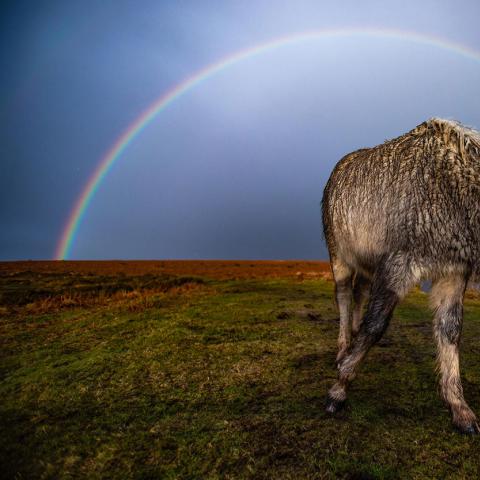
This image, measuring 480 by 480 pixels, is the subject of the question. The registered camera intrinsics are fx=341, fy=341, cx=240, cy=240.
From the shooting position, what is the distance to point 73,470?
114 inches

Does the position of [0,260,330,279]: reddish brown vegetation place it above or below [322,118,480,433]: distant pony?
above

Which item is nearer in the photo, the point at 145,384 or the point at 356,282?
the point at 145,384

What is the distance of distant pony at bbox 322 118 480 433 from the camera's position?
323 cm

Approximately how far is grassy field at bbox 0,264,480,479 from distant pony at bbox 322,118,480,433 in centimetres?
47

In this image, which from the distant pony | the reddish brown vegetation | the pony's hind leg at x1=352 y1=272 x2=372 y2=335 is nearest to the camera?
the distant pony

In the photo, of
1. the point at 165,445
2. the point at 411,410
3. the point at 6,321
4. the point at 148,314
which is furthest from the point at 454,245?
the point at 6,321

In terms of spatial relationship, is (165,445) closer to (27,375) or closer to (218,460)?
(218,460)

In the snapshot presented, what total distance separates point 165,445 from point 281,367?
2.16 m

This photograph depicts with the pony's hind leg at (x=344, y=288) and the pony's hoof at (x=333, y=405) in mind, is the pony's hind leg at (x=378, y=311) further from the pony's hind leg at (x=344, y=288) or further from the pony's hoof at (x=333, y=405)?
the pony's hind leg at (x=344, y=288)

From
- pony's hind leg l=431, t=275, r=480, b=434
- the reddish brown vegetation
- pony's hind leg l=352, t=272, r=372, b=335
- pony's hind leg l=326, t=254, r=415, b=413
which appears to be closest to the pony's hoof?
pony's hind leg l=326, t=254, r=415, b=413

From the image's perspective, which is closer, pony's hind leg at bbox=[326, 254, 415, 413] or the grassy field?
the grassy field

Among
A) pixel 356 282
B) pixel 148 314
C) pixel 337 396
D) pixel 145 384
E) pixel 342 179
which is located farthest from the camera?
pixel 148 314

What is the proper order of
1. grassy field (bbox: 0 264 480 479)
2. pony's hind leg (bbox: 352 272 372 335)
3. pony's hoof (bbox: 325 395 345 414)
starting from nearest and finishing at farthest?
grassy field (bbox: 0 264 480 479) < pony's hoof (bbox: 325 395 345 414) < pony's hind leg (bbox: 352 272 372 335)

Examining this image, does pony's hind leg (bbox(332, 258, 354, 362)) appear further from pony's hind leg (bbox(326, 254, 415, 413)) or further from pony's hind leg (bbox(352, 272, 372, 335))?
pony's hind leg (bbox(326, 254, 415, 413))
